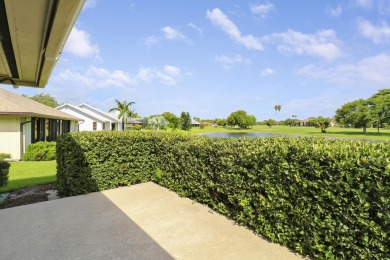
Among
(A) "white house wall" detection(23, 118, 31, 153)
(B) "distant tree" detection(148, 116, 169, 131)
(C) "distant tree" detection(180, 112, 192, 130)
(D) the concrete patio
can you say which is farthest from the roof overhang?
(C) "distant tree" detection(180, 112, 192, 130)

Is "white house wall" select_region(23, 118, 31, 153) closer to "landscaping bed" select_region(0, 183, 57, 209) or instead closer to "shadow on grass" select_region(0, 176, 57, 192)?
"shadow on grass" select_region(0, 176, 57, 192)

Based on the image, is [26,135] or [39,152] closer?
[39,152]

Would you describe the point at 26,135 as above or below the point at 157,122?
below

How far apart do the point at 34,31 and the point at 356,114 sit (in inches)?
2996

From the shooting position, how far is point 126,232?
3.96 metres

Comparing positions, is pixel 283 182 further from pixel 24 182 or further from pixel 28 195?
pixel 24 182

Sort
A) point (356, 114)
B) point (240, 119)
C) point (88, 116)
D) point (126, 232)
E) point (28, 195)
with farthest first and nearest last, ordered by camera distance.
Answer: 1. point (240, 119)
2. point (356, 114)
3. point (88, 116)
4. point (28, 195)
5. point (126, 232)

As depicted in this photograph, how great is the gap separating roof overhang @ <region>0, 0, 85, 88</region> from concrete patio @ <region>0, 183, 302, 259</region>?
308 centimetres

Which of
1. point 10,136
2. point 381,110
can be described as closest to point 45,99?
point 10,136

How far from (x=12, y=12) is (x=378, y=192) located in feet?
14.9

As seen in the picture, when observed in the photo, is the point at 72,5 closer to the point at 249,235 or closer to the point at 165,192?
the point at 249,235

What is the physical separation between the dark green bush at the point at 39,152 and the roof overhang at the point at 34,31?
10.2m

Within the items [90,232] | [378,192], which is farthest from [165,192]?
[378,192]

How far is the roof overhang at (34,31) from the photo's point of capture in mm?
2266
